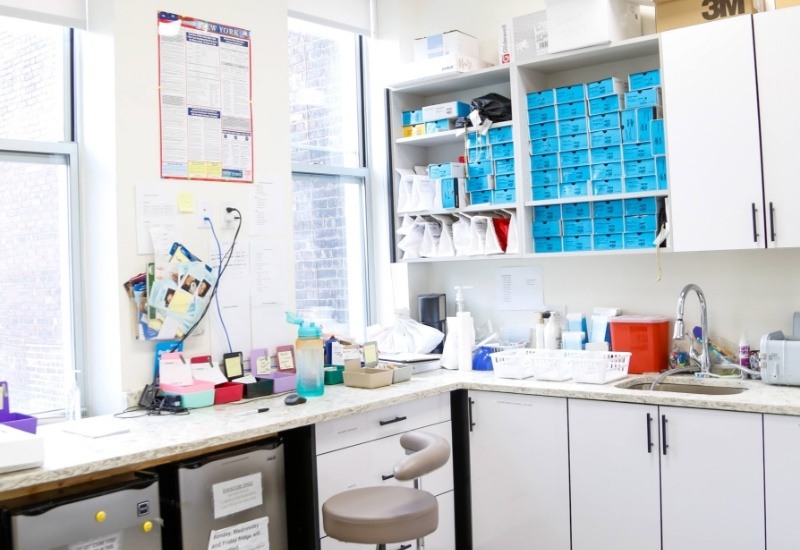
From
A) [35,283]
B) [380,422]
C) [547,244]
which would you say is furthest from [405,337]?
[35,283]

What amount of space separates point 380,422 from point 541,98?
69.0 inches

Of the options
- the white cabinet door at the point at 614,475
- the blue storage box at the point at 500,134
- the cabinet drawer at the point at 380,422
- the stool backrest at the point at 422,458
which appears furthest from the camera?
the blue storage box at the point at 500,134

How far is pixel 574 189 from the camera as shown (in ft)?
12.1

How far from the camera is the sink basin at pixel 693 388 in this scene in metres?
3.22

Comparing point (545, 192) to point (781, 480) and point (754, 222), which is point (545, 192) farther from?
point (781, 480)

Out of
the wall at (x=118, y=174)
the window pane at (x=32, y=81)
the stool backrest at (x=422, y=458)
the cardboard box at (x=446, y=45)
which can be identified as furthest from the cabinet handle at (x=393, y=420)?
the cardboard box at (x=446, y=45)

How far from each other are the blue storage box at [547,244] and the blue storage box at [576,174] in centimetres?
29

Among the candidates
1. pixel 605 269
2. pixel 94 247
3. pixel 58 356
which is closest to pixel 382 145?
pixel 605 269

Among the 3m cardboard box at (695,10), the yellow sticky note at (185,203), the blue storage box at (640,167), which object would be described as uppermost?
the 3m cardboard box at (695,10)

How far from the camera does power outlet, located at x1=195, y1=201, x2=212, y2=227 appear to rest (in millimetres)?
3305

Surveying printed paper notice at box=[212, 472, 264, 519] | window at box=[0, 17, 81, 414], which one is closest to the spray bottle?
printed paper notice at box=[212, 472, 264, 519]

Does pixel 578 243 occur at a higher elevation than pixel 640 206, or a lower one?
lower

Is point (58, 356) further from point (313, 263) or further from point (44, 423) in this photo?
point (313, 263)

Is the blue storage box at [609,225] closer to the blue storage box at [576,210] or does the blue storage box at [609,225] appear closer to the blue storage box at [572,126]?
the blue storage box at [576,210]
